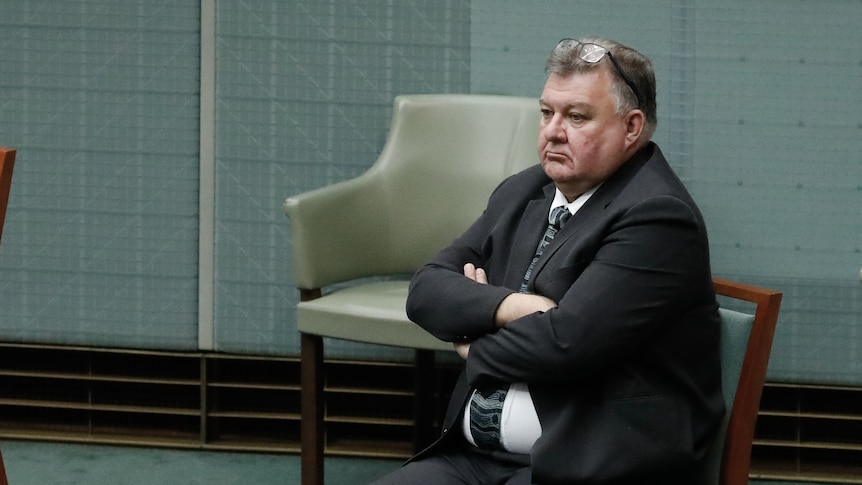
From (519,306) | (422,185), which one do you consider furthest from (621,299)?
(422,185)

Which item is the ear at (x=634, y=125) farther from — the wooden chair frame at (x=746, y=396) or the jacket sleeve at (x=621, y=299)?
the wooden chair frame at (x=746, y=396)

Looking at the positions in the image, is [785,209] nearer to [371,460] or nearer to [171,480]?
[371,460]

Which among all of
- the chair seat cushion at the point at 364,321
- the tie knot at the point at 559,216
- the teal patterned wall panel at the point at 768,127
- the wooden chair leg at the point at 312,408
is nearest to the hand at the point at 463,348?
the tie knot at the point at 559,216

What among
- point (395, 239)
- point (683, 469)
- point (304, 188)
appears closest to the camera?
point (683, 469)

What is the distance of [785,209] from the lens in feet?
10.3

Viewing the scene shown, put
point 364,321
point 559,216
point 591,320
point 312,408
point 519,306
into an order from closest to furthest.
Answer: point 591,320 < point 519,306 < point 559,216 < point 364,321 < point 312,408

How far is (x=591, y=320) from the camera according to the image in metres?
1.73

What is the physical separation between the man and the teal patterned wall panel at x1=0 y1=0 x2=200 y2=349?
148 centimetres

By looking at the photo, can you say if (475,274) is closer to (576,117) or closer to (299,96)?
(576,117)

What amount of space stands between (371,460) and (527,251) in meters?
1.51

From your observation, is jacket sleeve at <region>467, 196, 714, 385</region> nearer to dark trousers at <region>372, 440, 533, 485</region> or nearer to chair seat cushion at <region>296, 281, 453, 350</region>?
dark trousers at <region>372, 440, 533, 485</region>

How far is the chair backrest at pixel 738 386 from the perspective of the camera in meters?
1.77

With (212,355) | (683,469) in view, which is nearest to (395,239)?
(212,355)

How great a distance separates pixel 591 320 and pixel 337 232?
125cm
